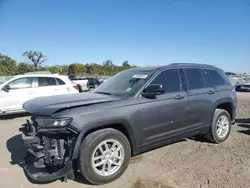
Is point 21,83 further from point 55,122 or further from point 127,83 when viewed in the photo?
point 55,122

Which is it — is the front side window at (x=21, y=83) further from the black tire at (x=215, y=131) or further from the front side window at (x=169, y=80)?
the black tire at (x=215, y=131)

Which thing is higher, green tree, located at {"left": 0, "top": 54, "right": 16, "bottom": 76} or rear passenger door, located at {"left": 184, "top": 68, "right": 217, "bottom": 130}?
green tree, located at {"left": 0, "top": 54, "right": 16, "bottom": 76}

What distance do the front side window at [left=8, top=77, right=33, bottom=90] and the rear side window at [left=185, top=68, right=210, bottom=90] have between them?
6.87 m

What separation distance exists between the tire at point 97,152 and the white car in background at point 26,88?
6517 millimetres

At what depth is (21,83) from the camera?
961cm

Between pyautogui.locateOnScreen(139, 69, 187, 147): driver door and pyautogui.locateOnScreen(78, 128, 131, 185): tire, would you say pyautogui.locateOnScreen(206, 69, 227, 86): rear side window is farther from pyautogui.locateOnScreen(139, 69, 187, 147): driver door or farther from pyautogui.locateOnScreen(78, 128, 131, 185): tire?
pyautogui.locateOnScreen(78, 128, 131, 185): tire

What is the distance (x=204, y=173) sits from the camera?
402cm

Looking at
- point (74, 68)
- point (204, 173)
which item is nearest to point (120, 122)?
point (204, 173)

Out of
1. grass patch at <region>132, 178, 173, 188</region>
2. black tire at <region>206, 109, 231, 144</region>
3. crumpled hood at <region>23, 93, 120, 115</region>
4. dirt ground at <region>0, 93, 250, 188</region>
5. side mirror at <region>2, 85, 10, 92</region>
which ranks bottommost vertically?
grass patch at <region>132, 178, 173, 188</region>

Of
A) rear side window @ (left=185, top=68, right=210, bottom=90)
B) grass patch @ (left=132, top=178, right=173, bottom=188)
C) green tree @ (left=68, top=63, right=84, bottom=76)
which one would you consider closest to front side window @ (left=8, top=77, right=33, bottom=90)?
rear side window @ (left=185, top=68, right=210, bottom=90)

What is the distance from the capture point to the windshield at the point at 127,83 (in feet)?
14.3

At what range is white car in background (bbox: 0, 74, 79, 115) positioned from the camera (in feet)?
30.0

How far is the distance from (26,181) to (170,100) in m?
2.82

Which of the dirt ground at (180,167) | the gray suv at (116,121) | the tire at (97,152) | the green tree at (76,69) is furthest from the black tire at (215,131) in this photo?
the green tree at (76,69)
